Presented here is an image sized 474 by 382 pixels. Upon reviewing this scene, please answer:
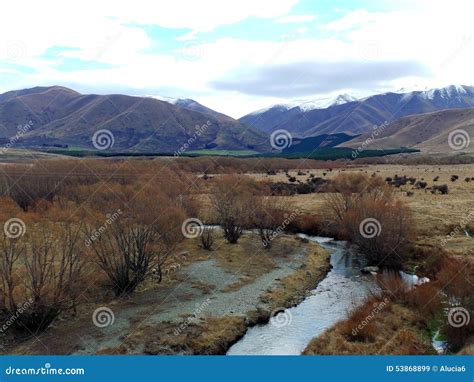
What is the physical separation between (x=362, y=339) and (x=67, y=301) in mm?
17769

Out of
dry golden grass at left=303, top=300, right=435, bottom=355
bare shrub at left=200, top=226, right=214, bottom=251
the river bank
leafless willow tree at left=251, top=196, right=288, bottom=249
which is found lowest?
the river bank

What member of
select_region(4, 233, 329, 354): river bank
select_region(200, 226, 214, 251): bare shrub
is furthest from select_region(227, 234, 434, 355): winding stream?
select_region(200, 226, 214, 251): bare shrub

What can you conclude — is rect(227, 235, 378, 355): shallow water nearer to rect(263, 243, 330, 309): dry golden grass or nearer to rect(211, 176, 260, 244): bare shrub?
rect(263, 243, 330, 309): dry golden grass

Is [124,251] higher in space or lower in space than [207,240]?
higher

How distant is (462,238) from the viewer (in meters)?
42.4

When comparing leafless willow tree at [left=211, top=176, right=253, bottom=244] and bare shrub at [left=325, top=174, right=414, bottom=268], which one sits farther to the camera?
leafless willow tree at [left=211, top=176, right=253, bottom=244]

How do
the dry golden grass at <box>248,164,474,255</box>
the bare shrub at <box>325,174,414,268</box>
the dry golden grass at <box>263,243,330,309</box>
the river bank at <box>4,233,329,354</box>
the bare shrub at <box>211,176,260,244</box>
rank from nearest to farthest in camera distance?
the river bank at <box>4,233,329,354</box>, the dry golden grass at <box>263,243,330,309</box>, the bare shrub at <box>325,174,414,268</box>, the dry golden grass at <box>248,164,474,255</box>, the bare shrub at <box>211,176,260,244</box>

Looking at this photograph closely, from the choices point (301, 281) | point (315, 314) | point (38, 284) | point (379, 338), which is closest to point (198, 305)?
point (315, 314)

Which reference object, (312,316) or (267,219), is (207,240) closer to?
(267,219)

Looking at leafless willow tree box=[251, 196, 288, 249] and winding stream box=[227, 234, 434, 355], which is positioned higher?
leafless willow tree box=[251, 196, 288, 249]

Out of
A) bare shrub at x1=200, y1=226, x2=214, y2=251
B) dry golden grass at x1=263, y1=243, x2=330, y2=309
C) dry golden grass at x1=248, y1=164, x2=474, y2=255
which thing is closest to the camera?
dry golden grass at x1=263, y1=243, x2=330, y2=309

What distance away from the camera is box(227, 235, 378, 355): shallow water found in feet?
83.0

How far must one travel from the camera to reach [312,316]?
29.9 metres

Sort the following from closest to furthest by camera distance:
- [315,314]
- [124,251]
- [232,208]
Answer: [315,314] → [124,251] → [232,208]
